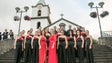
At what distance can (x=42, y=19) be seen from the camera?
127 ft

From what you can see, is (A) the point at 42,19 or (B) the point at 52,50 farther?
(A) the point at 42,19

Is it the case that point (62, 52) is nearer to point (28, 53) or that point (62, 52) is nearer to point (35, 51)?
point (35, 51)

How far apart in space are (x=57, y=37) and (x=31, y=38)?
113cm

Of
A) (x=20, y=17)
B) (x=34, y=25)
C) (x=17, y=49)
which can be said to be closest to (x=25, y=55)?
(x=17, y=49)

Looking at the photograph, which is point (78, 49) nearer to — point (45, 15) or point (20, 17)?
point (20, 17)

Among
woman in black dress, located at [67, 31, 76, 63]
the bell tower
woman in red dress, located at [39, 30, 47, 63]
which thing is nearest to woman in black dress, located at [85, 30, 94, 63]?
woman in black dress, located at [67, 31, 76, 63]

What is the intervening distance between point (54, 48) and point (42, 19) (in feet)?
97.5

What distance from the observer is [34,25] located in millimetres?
38062

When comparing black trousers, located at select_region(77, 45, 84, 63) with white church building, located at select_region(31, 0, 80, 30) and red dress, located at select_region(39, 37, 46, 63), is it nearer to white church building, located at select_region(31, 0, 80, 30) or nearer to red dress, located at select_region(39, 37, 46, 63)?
red dress, located at select_region(39, 37, 46, 63)

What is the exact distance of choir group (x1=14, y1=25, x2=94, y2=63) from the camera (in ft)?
29.9

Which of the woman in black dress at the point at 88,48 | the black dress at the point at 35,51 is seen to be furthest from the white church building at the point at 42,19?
the woman in black dress at the point at 88,48

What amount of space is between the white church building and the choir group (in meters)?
28.2

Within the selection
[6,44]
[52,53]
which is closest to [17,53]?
[52,53]

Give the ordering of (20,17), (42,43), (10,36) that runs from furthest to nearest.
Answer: (20,17) → (10,36) → (42,43)
